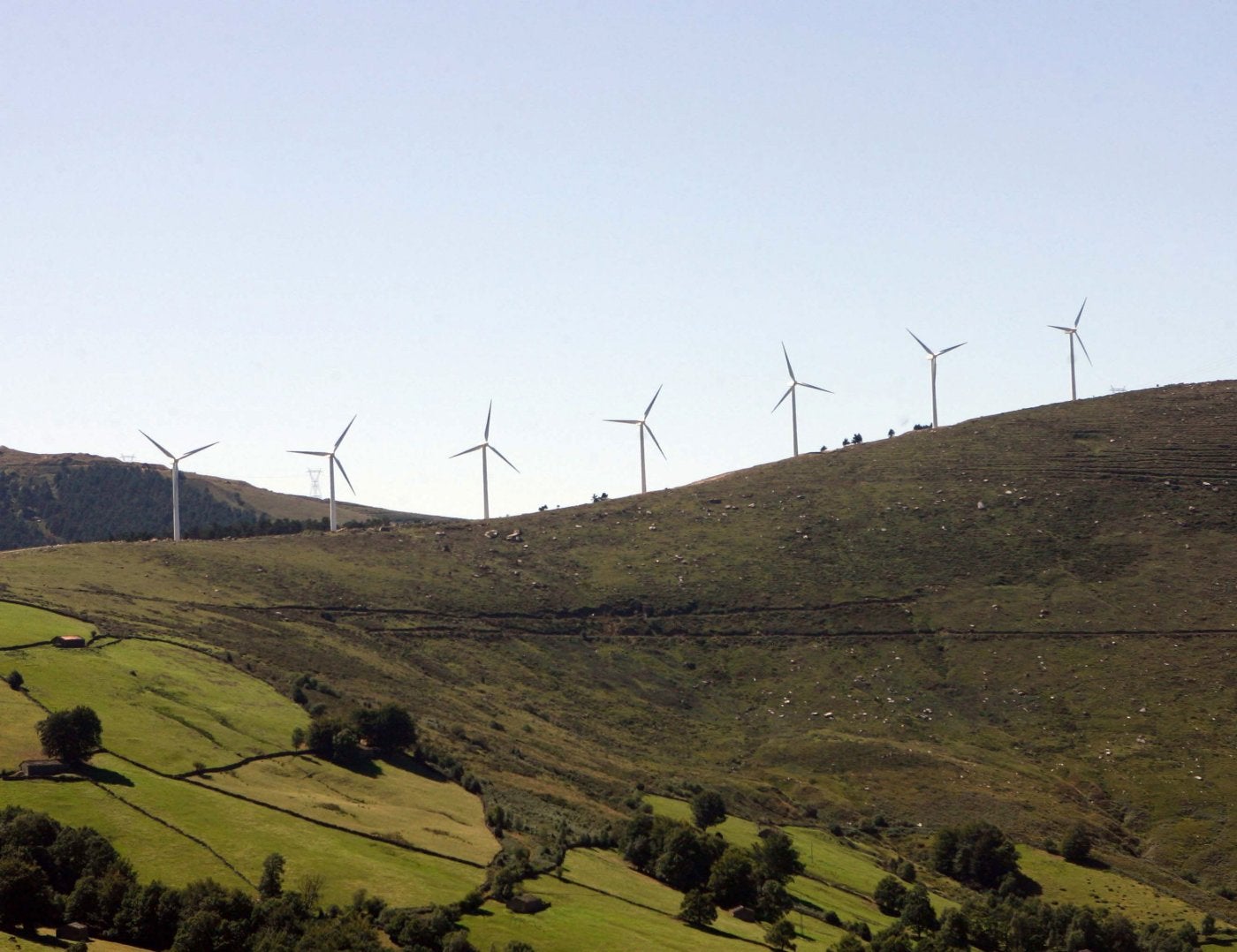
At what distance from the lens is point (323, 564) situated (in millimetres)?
178750

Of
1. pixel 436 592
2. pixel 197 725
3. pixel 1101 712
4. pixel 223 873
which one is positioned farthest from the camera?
pixel 436 592

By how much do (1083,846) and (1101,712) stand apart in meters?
29.9

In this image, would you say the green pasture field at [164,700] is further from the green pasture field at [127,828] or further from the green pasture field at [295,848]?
the green pasture field at [127,828]

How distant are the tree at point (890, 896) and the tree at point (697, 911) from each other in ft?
68.2

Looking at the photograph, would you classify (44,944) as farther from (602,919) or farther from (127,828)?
(602,919)

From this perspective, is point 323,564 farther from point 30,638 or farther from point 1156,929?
point 1156,929

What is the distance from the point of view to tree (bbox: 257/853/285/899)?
3061 inches

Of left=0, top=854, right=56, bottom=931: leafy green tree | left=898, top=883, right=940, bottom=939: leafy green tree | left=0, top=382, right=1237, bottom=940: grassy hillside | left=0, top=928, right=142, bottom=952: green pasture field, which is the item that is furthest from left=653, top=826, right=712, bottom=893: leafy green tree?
left=0, top=854, right=56, bottom=931: leafy green tree

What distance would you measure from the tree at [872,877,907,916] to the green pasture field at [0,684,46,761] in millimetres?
58116

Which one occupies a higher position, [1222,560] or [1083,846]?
[1222,560]

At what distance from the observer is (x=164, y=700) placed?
353 ft

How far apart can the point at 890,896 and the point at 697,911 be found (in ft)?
76.2

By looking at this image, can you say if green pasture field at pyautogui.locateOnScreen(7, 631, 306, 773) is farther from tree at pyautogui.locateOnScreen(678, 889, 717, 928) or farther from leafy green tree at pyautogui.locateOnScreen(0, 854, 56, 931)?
tree at pyautogui.locateOnScreen(678, 889, 717, 928)

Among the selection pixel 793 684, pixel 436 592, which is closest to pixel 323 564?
pixel 436 592
